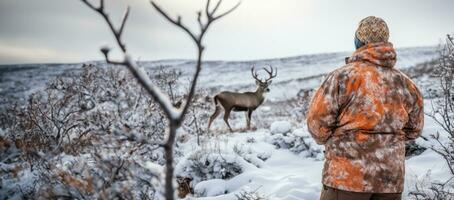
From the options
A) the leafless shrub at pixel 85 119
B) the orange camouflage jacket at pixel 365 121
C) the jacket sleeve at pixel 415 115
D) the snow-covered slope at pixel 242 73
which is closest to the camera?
the orange camouflage jacket at pixel 365 121

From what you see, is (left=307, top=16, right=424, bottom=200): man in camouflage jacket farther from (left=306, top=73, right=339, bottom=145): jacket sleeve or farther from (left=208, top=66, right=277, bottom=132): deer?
(left=208, top=66, right=277, bottom=132): deer

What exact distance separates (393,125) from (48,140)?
200 inches

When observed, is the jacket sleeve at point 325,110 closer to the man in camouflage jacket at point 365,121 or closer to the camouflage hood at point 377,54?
the man in camouflage jacket at point 365,121

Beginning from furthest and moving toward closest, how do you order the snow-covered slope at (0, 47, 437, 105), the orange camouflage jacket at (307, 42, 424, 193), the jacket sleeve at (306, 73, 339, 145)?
1. the snow-covered slope at (0, 47, 437, 105)
2. the jacket sleeve at (306, 73, 339, 145)
3. the orange camouflage jacket at (307, 42, 424, 193)

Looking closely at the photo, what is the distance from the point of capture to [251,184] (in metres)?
4.90

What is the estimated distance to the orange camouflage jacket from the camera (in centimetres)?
248

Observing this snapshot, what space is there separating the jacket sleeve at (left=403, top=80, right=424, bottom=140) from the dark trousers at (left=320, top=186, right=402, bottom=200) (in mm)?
493

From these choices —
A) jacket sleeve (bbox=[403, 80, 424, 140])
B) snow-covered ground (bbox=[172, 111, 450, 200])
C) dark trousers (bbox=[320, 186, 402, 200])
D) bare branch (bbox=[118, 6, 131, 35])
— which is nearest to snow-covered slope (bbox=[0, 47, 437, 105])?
snow-covered ground (bbox=[172, 111, 450, 200])

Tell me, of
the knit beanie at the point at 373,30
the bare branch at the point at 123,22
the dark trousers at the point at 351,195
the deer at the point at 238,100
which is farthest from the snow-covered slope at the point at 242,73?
the bare branch at the point at 123,22

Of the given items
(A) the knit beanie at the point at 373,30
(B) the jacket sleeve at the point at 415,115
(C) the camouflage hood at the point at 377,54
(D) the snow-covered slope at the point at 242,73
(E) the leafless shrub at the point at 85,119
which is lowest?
(D) the snow-covered slope at the point at 242,73

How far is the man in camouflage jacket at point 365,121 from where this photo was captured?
2482 mm

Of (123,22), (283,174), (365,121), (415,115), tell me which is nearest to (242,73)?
(283,174)

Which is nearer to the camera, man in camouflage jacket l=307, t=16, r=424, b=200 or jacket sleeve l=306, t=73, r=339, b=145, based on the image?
man in camouflage jacket l=307, t=16, r=424, b=200

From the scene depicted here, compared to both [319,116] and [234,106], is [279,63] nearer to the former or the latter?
[234,106]
